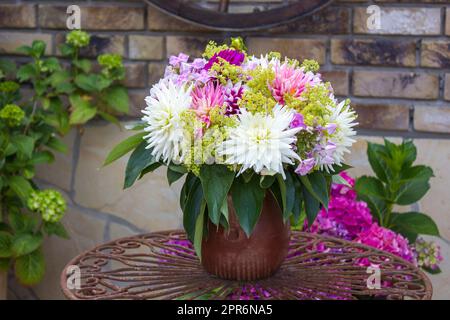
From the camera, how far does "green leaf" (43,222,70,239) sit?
1815 millimetres

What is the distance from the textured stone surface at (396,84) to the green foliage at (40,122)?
614 millimetres

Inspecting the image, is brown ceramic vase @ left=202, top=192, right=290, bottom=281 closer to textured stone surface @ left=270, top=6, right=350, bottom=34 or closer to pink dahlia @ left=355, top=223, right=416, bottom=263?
pink dahlia @ left=355, top=223, right=416, bottom=263

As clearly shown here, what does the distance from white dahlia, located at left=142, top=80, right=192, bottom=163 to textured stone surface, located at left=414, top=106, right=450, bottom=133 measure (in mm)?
865

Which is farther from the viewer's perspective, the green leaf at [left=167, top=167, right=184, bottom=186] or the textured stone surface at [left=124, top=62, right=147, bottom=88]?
the textured stone surface at [left=124, top=62, right=147, bottom=88]

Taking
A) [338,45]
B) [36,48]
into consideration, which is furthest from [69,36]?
[338,45]

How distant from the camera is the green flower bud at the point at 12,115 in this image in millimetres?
1747

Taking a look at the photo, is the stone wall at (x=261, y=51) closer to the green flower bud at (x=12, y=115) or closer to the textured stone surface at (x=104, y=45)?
the textured stone surface at (x=104, y=45)

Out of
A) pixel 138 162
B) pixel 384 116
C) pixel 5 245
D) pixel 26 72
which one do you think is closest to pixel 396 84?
pixel 384 116

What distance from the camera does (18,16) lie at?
1.92m

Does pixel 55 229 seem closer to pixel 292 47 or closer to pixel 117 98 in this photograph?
pixel 117 98

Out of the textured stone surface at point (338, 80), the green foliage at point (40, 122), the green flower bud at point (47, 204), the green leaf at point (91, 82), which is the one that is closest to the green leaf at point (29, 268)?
the green foliage at point (40, 122)

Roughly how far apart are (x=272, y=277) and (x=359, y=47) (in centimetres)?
78

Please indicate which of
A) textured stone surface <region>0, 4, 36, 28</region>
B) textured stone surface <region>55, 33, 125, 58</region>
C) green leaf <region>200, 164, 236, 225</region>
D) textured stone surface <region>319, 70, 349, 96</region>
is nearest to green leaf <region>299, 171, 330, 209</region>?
green leaf <region>200, 164, 236, 225</region>

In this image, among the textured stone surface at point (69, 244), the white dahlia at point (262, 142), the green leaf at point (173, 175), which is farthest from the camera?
the textured stone surface at point (69, 244)
